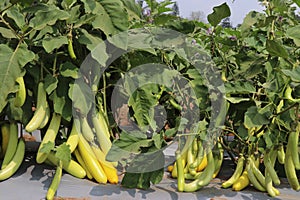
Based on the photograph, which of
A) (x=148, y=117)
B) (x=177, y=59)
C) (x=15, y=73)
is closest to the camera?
(x=15, y=73)

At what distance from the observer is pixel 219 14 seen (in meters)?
1.35

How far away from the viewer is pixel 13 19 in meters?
1.23

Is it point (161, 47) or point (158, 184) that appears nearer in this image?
point (158, 184)

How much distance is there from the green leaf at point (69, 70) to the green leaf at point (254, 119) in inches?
21.1

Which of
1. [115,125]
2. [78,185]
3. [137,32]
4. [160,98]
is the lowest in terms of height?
[78,185]

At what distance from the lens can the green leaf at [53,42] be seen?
1133mm

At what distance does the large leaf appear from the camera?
1.09 metres

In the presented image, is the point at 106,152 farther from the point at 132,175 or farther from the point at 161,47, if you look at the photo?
the point at 161,47

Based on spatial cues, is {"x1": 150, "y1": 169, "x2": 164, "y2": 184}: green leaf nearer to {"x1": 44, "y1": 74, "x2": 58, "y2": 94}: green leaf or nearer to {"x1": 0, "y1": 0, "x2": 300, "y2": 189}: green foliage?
{"x1": 0, "y1": 0, "x2": 300, "y2": 189}: green foliage

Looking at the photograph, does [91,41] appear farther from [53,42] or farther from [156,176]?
[156,176]

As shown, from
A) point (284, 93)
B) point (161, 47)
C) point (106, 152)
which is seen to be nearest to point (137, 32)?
point (161, 47)

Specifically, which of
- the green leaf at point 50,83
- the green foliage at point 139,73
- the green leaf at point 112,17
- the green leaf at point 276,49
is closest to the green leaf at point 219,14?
the green foliage at point 139,73

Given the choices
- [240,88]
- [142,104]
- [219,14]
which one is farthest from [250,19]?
[142,104]

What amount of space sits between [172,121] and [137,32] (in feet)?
1.35
